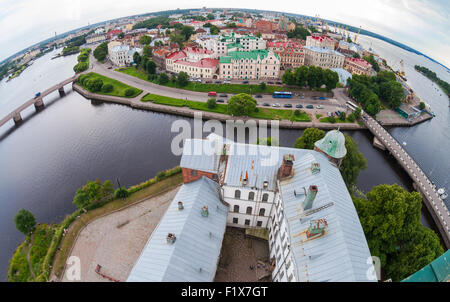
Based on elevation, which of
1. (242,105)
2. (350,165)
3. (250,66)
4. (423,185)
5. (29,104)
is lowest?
(29,104)

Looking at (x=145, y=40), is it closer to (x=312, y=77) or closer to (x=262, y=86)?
(x=262, y=86)

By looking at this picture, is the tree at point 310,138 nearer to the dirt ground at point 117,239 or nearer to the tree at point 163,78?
the dirt ground at point 117,239

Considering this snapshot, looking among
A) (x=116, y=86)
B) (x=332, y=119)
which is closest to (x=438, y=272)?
(x=332, y=119)

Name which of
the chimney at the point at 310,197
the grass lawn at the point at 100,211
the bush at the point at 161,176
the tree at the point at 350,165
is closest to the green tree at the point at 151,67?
the bush at the point at 161,176

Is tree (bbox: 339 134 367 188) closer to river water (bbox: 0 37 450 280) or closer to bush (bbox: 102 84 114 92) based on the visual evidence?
river water (bbox: 0 37 450 280)

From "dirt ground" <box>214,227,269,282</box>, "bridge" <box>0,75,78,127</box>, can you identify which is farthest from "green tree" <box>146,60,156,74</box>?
"dirt ground" <box>214,227,269,282</box>

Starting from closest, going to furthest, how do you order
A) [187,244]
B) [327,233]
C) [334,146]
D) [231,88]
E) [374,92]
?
[327,233]
[187,244]
[334,146]
[374,92]
[231,88]
